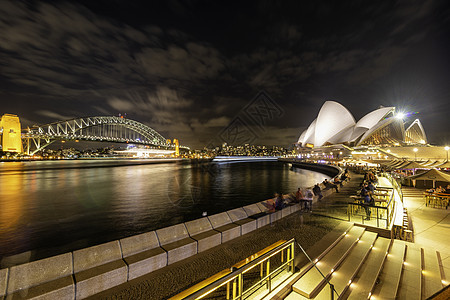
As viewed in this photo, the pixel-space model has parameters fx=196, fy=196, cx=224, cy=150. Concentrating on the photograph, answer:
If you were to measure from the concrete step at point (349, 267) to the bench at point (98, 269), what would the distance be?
138 inches

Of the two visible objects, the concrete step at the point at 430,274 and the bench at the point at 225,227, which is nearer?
the concrete step at the point at 430,274

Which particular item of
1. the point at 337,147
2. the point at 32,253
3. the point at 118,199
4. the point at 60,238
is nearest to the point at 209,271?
the point at 32,253

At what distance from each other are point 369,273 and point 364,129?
53.3 meters

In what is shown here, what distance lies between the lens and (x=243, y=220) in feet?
20.2

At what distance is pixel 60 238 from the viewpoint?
8461 mm

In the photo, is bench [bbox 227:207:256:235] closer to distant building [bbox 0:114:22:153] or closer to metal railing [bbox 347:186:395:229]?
metal railing [bbox 347:186:395:229]

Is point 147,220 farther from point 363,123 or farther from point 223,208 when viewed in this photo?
point 363,123

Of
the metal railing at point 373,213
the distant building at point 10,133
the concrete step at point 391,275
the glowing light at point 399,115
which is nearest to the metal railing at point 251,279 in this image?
the concrete step at point 391,275

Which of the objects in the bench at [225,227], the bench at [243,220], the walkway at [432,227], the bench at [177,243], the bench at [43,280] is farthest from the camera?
the bench at [243,220]

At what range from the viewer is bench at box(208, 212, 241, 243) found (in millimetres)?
5195

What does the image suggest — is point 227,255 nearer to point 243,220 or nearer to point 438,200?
point 243,220

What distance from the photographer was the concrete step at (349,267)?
3.42m

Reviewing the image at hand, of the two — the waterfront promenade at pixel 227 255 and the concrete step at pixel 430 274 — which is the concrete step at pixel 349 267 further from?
the concrete step at pixel 430 274

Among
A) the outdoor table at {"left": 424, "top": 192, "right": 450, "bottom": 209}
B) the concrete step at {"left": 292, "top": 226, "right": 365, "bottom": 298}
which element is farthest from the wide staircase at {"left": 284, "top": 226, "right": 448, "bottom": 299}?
the outdoor table at {"left": 424, "top": 192, "right": 450, "bottom": 209}
